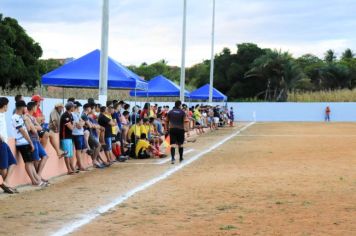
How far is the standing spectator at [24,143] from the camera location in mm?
12219

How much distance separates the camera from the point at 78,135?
1551cm

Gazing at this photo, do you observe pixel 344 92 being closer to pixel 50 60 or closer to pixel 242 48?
pixel 242 48

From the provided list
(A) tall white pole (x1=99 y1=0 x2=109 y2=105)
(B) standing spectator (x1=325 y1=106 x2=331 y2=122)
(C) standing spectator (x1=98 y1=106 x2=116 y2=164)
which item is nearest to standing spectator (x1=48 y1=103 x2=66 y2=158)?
(C) standing spectator (x1=98 y1=106 x2=116 y2=164)

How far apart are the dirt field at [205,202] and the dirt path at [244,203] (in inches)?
A: 0.5

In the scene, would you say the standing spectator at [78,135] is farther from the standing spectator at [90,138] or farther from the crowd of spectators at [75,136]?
the standing spectator at [90,138]

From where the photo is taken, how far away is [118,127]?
18531 millimetres

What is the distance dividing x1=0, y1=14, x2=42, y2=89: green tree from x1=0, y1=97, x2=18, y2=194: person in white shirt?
29563mm

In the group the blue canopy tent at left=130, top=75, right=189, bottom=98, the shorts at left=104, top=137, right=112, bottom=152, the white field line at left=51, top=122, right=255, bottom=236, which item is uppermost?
the blue canopy tent at left=130, top=75, right=189, bottom=98

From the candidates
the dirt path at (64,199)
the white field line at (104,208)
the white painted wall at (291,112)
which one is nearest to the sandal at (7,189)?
the dirt path at (64,199)

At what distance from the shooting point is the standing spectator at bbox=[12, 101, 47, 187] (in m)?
12.2

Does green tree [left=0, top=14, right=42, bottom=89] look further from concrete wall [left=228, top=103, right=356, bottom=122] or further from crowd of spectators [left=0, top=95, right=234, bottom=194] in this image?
concrete wall [left=228, top=103, right=356, bottom=122]

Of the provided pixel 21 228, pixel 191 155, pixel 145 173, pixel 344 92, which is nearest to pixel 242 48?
pixel 344 92

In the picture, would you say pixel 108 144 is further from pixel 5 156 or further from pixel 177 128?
pixel 5 156

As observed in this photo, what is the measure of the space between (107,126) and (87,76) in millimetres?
4373
